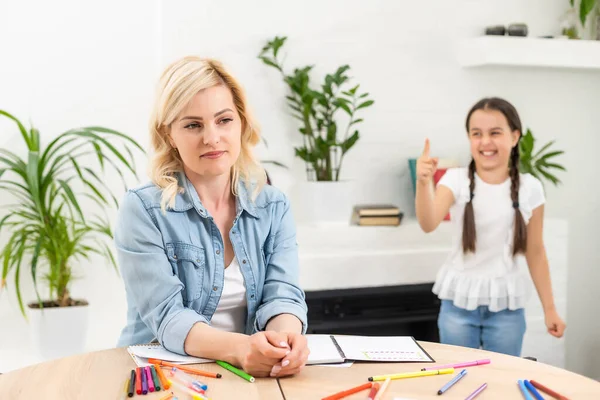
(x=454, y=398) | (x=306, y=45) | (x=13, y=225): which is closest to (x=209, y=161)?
(x=454, y=398)

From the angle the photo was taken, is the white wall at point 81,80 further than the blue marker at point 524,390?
Yes

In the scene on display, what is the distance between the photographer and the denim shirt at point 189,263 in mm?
1508

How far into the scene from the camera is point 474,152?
2455 millimetres

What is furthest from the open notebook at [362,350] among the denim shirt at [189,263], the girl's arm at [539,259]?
the girl's arm at [539,259]

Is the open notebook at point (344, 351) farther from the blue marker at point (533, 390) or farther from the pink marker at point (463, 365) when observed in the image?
the blue marker at point (533, 390)

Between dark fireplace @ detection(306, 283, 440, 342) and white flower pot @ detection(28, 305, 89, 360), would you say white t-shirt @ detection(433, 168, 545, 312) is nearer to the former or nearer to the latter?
dark fireplace @ detection(306, 283, 440, 342)

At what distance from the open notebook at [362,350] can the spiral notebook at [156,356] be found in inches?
9.4

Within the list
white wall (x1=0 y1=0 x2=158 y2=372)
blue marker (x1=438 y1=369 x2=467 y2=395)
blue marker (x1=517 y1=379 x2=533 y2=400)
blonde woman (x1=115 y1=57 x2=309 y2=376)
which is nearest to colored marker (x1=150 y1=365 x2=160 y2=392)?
blonde woman (x1=115 y1=57 x2=309 y2=376)

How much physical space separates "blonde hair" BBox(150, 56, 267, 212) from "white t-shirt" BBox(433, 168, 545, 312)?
37.3 inches

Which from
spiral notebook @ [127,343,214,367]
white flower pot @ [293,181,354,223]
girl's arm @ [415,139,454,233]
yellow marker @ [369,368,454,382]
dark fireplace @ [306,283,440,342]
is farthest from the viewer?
white flower pot @ [293,181,354,223]

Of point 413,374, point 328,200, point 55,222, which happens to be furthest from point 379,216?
point 413,374

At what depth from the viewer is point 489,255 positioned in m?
2.42

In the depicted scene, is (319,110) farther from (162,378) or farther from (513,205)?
(162,378)

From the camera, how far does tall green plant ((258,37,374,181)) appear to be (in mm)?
3062
